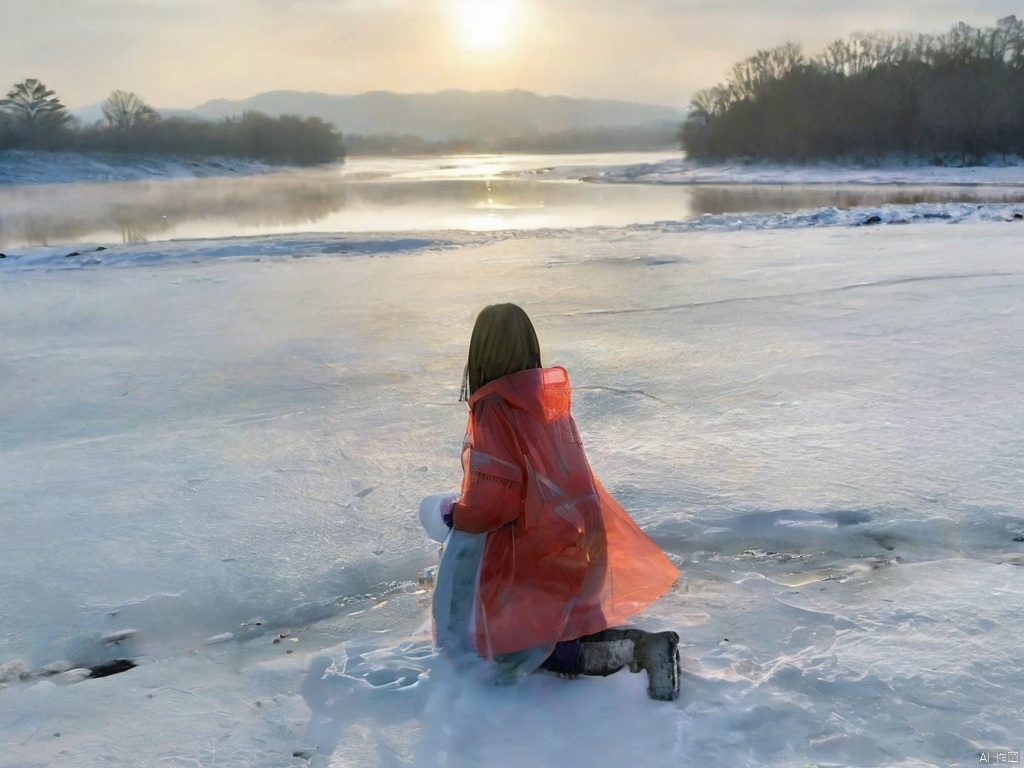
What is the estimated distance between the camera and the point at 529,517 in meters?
2.30

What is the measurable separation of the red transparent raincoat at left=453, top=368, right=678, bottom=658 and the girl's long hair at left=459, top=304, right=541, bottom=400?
0.03m

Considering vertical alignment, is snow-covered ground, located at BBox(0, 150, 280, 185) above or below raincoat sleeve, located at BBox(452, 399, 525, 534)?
above

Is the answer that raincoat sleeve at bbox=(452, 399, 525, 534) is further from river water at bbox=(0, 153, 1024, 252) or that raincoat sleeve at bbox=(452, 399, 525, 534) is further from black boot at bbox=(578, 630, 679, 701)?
river water at bbox=(0, 153, 1024, 252)

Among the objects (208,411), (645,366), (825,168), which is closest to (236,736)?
(208,411)

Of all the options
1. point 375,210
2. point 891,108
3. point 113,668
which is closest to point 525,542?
point 113,668

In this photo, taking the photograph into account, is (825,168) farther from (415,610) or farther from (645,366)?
(415,610)

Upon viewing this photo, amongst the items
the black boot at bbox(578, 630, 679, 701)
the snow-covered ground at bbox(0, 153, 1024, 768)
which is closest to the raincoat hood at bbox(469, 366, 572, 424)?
the black boot at bbox(578, 630, 679, 701)

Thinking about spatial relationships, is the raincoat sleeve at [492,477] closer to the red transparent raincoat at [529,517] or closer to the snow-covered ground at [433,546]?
the red transparent raincoat at [529,517]

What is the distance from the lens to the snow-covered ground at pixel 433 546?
2.22 meters

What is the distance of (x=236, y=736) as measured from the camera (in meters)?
2.24

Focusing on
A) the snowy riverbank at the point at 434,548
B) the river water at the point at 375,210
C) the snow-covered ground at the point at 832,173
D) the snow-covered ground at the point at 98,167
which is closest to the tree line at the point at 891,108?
the snow-covered ground at the point at 832,173

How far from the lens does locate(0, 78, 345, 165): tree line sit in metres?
58.4

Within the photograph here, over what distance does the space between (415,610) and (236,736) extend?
2.54ft

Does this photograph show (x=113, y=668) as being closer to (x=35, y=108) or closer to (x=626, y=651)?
(x=626, y=651)
